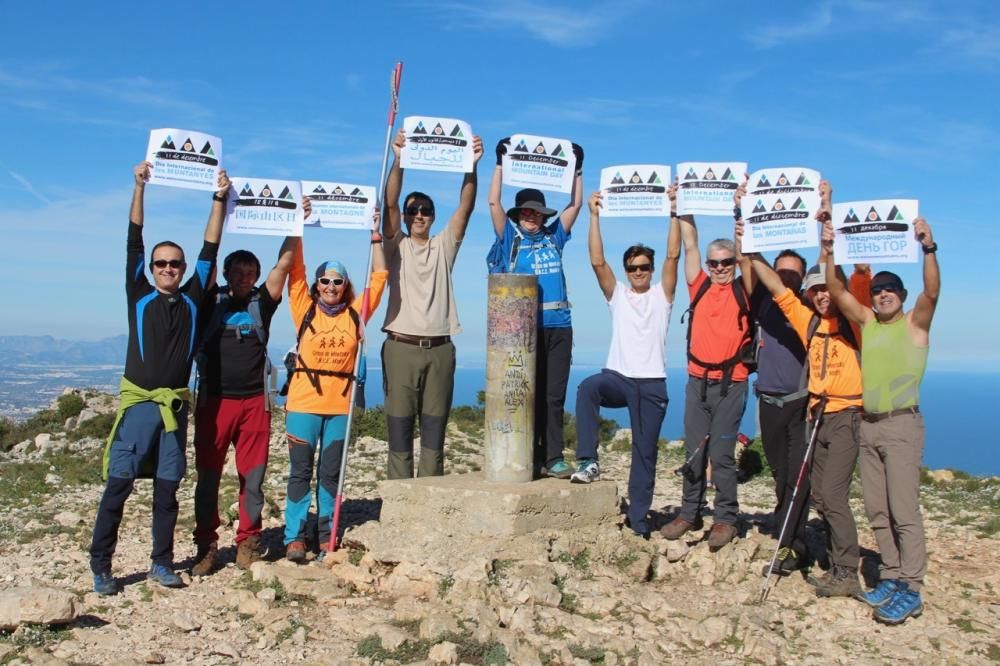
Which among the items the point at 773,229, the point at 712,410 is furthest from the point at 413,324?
the point at 773,229

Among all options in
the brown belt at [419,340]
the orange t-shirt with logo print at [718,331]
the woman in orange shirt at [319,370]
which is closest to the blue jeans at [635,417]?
the orange t-shirt with logo print at [718,331]

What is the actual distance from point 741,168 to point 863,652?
4361 mm

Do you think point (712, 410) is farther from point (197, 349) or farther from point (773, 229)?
point (197, 349)

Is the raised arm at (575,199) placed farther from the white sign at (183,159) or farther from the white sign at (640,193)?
the white sign at (183,159)

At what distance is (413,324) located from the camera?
8.38 meters

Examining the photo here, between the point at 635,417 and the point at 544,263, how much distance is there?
1.71m

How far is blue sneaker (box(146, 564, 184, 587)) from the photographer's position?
765 centimetres

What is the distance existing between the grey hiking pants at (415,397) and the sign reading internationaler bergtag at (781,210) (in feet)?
9.92

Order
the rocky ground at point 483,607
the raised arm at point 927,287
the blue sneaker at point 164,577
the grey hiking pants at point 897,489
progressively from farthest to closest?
1. the blue sneaker at point 164,577
2. the grey hiking pants at point 897,489
3. the raised arm at point 927,287
4. the rocky ground at point 483,607

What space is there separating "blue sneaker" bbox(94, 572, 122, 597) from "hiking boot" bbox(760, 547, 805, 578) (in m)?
5.68

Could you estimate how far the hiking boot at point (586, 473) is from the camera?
27.8ft

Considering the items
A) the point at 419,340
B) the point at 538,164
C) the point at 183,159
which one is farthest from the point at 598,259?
the point at 183,159

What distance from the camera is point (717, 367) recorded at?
8.27 m

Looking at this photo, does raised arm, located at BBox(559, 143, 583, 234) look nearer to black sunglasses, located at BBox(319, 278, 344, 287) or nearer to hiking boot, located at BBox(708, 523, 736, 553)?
black sunglasses, located at BBox(319, 278, 344, 287)
